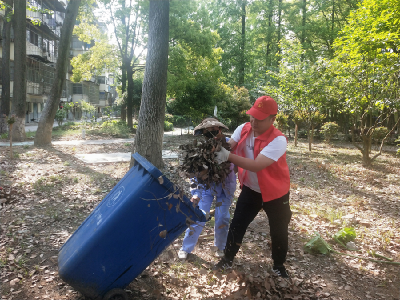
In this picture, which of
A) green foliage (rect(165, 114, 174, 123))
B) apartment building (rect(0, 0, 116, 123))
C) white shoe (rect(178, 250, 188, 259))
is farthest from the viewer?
green foliage (rect(165, 114, 174, 123))

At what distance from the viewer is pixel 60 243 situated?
4023 mm

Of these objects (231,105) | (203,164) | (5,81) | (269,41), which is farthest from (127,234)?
(269,41)

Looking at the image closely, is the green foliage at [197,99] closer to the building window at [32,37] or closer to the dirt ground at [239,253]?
the dirt ground at [239,253]

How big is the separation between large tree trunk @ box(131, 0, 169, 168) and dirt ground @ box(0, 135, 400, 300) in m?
1.31

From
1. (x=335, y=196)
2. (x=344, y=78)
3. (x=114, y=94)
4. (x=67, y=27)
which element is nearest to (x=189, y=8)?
(x=67, y=27)

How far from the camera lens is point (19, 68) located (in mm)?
12898

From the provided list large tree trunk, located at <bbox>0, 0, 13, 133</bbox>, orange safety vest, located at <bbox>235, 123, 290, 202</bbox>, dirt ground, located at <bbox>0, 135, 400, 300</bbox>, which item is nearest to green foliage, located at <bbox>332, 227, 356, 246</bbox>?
dirt ground, located at <bbox>0, 135, 400, 300</bbox>

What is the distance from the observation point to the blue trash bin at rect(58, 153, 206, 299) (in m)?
2.39

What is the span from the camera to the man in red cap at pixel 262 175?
2.81 metres

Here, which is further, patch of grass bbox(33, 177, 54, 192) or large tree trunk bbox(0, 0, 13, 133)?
large tree trunk bbox(0, 0, 13, 133)

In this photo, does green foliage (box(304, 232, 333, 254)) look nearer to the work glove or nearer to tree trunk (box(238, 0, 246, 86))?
the work glove

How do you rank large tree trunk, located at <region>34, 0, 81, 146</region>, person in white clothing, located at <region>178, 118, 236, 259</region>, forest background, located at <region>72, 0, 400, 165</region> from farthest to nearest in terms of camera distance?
large tree trunk, located at <region>34, 0, 81, 146</region> → forest background, located at <region>72, 0, 400, 165</region> → person in white clothing, located at <region>178, 118, 236, 259</region>

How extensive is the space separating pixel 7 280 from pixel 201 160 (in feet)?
7.51

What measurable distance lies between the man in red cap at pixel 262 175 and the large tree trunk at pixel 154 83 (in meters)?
3.73
